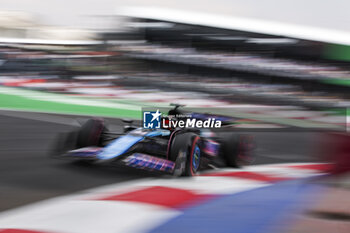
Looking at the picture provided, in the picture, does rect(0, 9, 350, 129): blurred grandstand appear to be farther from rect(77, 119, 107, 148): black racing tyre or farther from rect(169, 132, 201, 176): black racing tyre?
rect(169, 132, 201, 176): black racing tyre

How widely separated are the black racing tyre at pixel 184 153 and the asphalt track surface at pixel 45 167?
29 cm

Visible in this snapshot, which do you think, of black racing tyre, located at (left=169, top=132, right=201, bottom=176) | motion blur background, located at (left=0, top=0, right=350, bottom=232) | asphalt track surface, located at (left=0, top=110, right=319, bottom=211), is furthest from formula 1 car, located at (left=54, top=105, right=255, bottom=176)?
motion blur background, located at (left=0, top=0, right=350, bottom=232)

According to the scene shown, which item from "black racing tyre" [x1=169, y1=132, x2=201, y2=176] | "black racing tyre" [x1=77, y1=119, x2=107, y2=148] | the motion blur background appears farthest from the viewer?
the motion blur background

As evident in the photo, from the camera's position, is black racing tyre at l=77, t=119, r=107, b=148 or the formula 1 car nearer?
the formula 1 car

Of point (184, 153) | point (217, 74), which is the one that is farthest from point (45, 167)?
point (217, 74)

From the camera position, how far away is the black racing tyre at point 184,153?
4.92m

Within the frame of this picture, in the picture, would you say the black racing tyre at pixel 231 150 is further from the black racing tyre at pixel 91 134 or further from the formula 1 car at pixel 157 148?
the black racing tyre at pixel 91 134

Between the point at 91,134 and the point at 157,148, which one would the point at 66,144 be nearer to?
the point at 91,134

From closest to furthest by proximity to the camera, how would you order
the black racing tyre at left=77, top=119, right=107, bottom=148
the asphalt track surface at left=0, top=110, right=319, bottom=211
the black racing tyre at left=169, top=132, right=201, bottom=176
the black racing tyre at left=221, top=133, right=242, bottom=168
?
1. the asphalt track surface at left=0, top=110, right=319, bottom=211
2. the black racing tyre at left=169, top=132, right=201, bottom=176
3. the black racing tyre at left=77, top=119, right=107, bottom=148
4. the black racing tyre at left=221, top=133, right=242, bottom=168

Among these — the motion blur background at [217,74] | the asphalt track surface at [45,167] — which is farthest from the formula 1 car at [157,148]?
the motion blur background at [217,74]

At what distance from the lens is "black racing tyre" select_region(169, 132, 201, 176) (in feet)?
16.1

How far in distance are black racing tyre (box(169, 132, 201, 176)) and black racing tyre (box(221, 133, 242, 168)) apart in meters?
0.79

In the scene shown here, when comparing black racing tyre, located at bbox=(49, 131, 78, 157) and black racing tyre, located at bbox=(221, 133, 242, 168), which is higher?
black racing tyre, located at bbox=(49, 131, 78, 157)

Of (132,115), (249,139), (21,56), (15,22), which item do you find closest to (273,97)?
(132,115)
